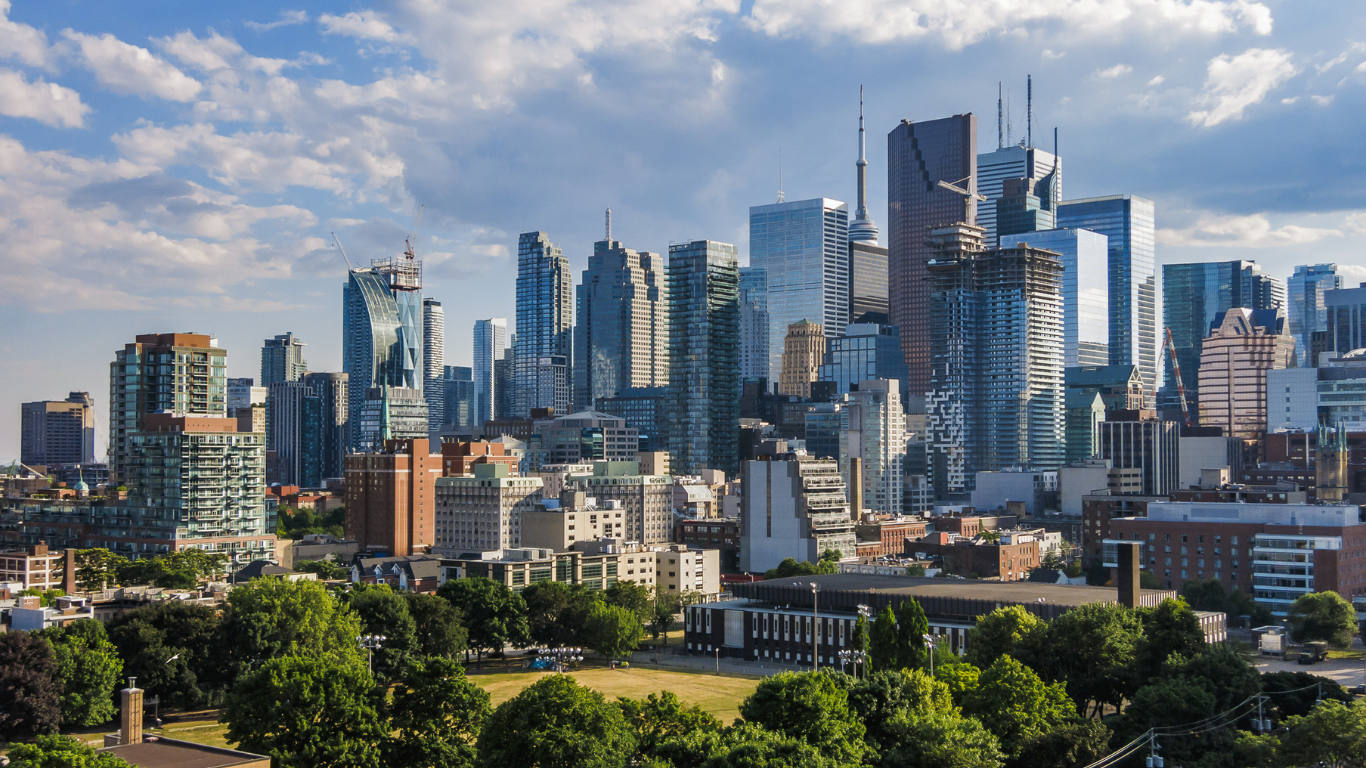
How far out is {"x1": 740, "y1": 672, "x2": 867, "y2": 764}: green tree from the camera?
2534 inches

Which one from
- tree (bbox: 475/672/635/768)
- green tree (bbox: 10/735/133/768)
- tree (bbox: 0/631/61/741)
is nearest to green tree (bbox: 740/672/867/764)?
tree (bbox: 475/672/635/768)

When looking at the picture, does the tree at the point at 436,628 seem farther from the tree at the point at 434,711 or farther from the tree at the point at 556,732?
the tree at the point at 556,732

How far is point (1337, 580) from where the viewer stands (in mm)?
149375

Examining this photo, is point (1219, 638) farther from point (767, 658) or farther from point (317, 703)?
point (317, 703)

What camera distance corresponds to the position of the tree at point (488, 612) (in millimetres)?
128000

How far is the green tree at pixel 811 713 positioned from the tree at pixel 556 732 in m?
7.94

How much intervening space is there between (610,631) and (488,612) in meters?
12.7

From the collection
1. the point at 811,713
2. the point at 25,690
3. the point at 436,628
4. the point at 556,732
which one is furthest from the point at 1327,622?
the point at 25,690

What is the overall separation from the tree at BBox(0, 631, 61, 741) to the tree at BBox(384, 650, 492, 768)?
31403mm

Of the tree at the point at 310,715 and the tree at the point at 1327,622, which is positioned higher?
the tree at the point at 310,715

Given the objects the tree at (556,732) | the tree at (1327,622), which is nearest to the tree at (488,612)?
the tree at (556,732)

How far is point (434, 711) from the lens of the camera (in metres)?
72.4

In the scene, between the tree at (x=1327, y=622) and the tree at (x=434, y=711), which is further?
the tree at (x=1327, y=622)

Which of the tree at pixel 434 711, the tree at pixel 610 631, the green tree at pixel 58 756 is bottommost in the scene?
the tree at pixel 610 631
